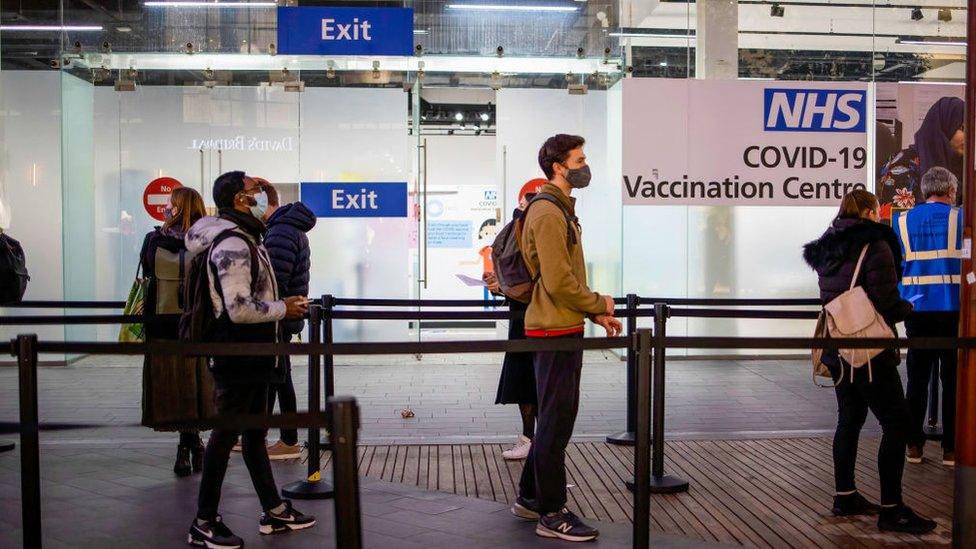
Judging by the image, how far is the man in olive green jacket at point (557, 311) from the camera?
4.57 m

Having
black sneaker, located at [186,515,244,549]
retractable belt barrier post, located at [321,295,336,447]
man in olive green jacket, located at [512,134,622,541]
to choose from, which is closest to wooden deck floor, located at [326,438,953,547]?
man in olive green jacket, located at [512,134,622,541]

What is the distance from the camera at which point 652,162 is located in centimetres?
901

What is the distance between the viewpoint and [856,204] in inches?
203

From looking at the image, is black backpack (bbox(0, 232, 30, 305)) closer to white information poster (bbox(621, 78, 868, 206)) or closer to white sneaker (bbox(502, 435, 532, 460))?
white sneaker (bbox(502, 435, 532, 460))

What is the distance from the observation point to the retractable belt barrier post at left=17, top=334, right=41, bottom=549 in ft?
12.5

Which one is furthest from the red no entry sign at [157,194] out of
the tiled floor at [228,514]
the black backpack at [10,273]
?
the tiled floor at [228,514]

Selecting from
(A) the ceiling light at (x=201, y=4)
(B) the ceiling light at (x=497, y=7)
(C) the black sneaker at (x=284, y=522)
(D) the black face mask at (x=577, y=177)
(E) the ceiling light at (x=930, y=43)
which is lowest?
(C) the black sneaker at (x=284, y=522)

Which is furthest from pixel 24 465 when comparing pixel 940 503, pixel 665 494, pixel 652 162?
pixel 652 162

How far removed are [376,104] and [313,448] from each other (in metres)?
6.12

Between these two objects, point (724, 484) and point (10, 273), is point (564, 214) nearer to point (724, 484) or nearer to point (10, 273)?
point (724, 484)

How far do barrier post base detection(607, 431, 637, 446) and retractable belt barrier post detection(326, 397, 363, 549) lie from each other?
4.17 metres

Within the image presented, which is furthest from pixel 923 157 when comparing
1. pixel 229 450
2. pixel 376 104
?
pixel 229 450

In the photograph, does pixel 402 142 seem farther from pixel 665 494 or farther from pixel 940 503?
pixel 940 503

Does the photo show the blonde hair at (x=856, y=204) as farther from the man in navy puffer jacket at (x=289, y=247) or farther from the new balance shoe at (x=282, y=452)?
the new balance shoe at (x=282, y=452)
